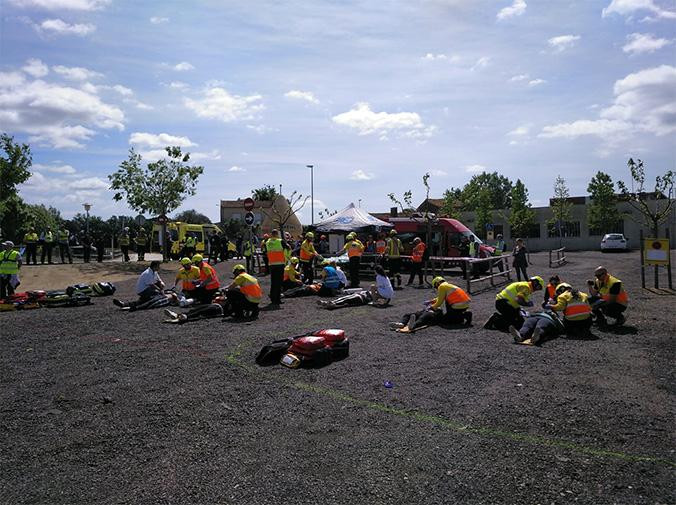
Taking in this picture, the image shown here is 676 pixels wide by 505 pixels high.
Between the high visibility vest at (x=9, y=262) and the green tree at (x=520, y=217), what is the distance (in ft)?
149

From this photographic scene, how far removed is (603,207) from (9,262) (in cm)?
4736

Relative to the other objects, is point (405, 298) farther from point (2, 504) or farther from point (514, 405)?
point (2, 504)

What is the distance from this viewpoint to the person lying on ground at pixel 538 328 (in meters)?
8.30

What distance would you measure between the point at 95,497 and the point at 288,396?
2.44 m

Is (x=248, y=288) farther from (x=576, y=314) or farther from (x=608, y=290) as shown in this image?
(x=608, y=290)

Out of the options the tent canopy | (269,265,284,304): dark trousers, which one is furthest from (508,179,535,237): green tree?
(269,265,284,304): dark trousers

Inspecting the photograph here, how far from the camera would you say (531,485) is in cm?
390

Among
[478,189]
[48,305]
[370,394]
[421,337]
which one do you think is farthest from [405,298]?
[478,189]

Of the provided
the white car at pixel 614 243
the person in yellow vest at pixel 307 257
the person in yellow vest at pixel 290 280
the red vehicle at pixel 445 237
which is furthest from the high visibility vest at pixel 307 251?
the white car at pixel 614 243

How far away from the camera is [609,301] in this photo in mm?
9695

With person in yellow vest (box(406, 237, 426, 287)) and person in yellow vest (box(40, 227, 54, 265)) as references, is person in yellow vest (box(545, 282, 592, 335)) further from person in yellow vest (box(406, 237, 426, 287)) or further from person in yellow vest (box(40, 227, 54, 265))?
person in yellow vest (box(40, 227, 54, 265))

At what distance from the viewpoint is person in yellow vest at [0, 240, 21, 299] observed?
13.7 metres

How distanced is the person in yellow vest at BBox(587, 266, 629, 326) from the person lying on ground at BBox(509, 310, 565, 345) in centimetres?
138

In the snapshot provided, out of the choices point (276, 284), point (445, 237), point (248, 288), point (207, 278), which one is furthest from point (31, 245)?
point (445, 237)
